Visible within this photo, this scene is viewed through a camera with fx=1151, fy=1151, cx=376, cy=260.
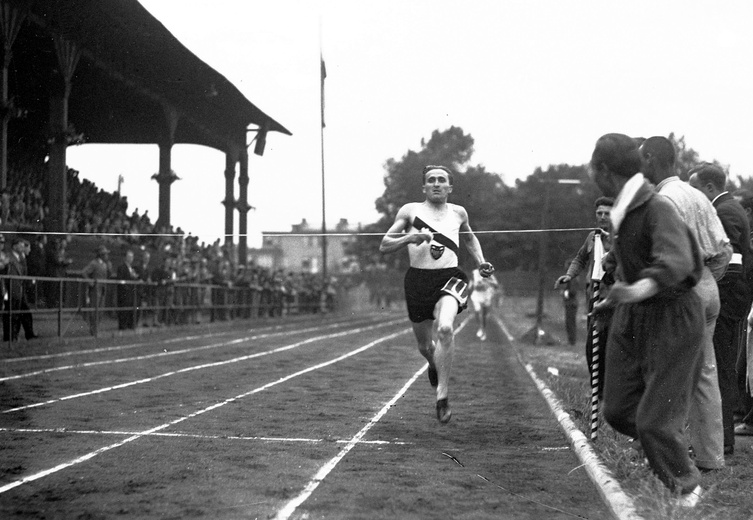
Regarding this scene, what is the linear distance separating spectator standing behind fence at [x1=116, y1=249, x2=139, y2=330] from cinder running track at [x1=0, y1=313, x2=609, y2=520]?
6.79 m

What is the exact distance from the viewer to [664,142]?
6371 mm

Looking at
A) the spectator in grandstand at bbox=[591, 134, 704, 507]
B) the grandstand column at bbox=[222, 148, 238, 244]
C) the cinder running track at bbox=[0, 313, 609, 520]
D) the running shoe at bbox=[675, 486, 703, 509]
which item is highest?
the grandstand column at bbox=[222, 148, 238, 244]

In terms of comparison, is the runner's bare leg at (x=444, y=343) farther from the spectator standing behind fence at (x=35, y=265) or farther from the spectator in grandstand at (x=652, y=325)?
the spectator standing behind fence at (x=35, y=265)

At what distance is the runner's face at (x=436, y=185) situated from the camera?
9.50 m

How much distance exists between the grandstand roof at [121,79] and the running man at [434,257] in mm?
7226

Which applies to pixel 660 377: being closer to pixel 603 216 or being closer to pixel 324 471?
pixel 324 471

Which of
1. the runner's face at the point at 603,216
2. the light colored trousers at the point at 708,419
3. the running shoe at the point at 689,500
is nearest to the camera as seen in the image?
the running shoe at the point at 689,500

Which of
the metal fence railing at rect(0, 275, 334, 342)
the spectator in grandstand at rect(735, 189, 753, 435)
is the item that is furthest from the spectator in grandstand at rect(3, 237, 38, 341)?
the spectator in grandstand at rect(735, 189, 753, 435)

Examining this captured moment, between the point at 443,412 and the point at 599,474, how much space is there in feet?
8.67

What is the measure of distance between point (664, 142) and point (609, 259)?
726 millimetres

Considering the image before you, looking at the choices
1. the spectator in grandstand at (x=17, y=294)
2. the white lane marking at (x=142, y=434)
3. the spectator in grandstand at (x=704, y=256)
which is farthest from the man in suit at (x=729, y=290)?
the spectator in grandstand at (x=17, y=294)

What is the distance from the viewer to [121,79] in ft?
79.9

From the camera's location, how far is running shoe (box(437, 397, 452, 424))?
8.80 meters

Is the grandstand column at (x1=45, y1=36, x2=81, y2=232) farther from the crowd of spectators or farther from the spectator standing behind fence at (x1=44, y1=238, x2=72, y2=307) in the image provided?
the spectator standing behind fence at (x1=44, y1=238, x2=72, y2=307)
